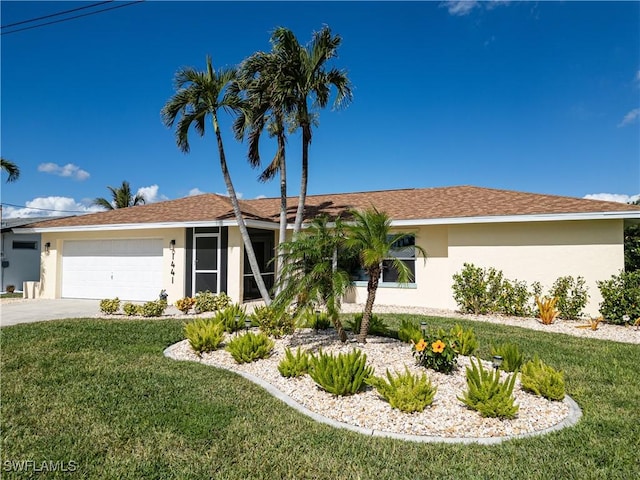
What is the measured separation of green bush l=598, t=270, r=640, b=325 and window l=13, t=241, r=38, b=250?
88.3ft

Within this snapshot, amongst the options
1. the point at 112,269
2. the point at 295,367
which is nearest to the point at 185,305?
the point at 112,269

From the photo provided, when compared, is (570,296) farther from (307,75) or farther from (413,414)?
(307,75)

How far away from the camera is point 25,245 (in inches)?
822

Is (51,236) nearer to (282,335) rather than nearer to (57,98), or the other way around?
(57,98)

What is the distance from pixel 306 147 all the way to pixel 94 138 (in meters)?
16.5

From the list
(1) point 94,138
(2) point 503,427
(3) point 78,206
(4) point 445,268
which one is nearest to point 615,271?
(4) point 445,268

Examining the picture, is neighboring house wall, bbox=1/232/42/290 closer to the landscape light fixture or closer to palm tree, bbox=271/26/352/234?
palm tree, bbox=271/26/352/234

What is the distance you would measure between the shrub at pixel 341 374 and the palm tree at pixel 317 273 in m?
1.25

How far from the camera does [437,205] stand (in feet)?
44.9

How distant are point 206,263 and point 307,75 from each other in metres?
7.66

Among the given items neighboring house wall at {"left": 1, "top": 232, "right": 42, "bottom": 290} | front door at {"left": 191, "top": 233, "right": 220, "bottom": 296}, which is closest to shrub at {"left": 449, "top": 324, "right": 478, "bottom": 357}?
front door at {"left": 191, "top": 233, "right": 220, "bottom": 296}

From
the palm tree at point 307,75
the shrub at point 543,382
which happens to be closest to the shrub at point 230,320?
the palm tree at point 307,75

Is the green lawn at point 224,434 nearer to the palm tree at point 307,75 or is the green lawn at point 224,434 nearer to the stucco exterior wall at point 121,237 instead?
the palm tree at point 307,75

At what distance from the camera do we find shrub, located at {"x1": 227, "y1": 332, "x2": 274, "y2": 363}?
20.2ft
